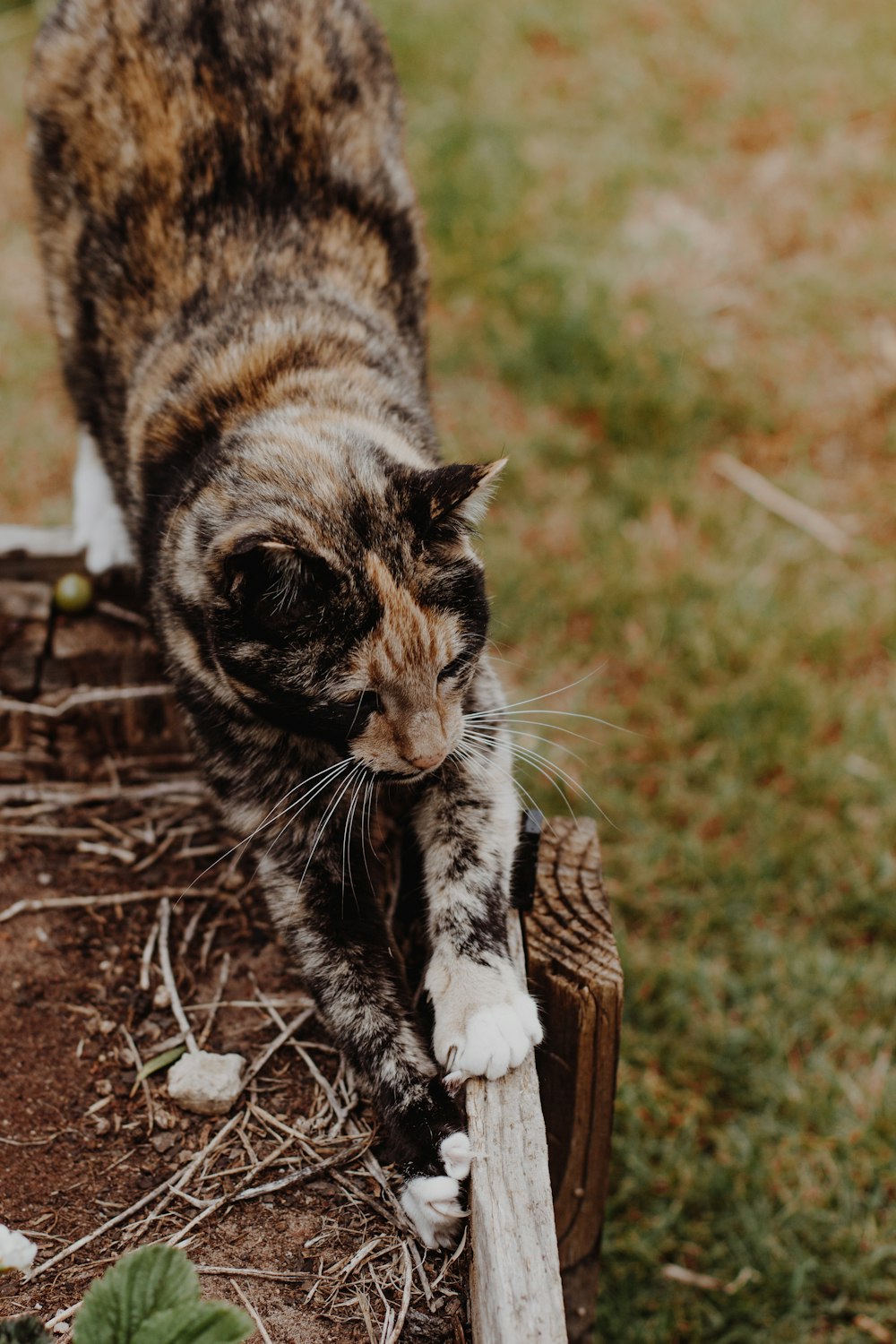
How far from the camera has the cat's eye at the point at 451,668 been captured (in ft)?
6.75

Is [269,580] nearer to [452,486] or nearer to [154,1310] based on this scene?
[452,486]

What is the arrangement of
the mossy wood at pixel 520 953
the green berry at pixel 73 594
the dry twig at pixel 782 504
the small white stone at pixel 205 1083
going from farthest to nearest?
the dry twig at pixel 782 504
the green berry at pixel 73 594
the small white stone at pixel 205 1083
the mossy wood at pixel 520 953

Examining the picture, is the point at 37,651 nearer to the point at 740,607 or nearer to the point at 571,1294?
the point at 571,1294

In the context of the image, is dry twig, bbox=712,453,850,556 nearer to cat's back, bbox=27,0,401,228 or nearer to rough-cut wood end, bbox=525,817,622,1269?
cat's back, bbox=27,0,401,228

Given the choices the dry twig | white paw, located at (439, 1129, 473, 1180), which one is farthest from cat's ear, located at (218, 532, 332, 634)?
the dry twig

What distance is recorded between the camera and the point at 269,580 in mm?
1850

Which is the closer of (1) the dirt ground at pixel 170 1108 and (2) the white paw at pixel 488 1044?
(1) the dirt ground at pixel 170 1108

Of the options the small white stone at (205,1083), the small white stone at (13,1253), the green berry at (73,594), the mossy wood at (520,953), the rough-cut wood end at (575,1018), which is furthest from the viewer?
the green berry at (73,594)

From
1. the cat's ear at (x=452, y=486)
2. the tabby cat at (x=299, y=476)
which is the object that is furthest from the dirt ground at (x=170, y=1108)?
the cat's ear at (x=452, y=486)

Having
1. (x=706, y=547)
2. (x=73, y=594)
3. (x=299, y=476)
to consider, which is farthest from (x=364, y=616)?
(x=706, y=547)

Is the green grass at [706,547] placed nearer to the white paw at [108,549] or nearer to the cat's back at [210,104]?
the white paw at [108,549]

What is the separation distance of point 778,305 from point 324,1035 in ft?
12.6

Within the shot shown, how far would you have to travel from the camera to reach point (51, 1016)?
7.18 feet

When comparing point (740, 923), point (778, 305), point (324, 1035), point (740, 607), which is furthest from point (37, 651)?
point (778, 305)
